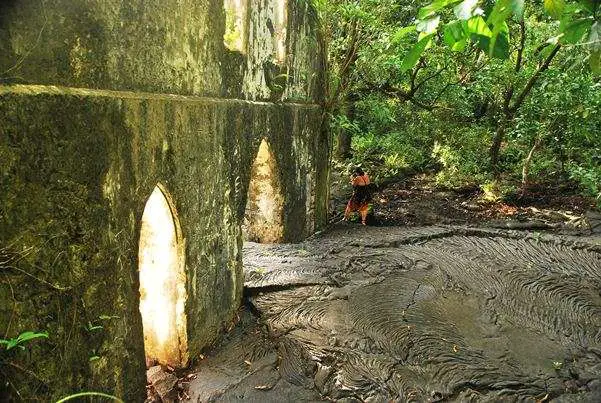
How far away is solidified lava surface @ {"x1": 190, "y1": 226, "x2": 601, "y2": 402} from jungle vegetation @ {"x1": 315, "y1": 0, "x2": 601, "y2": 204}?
3268 millimetres

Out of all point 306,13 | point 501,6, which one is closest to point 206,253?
point 501,6

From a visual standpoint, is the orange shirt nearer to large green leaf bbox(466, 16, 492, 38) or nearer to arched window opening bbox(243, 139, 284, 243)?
arched window opening bbox(243, 139, 284, 243)

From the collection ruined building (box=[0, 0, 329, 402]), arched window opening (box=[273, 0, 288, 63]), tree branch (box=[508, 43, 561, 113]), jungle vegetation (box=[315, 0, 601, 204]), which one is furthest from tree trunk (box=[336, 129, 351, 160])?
ruined building (box=[0, 0, 329, 402])

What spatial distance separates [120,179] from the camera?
3.78m

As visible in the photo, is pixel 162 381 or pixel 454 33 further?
pixel 162 381

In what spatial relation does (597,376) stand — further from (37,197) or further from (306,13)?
(306,13)

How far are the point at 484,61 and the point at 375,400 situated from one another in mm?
11589

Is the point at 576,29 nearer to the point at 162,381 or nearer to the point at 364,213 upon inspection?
the point at 162,381

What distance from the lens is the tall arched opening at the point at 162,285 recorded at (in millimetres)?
4816

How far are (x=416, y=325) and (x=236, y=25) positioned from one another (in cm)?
468

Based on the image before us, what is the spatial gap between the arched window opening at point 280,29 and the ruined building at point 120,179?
2.09 ft

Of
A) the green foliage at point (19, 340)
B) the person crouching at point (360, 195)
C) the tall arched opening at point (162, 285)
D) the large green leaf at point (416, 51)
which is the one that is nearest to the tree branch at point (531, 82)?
the person crouching at point (360, 195)

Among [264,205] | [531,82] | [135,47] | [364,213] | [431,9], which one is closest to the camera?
[431,9]

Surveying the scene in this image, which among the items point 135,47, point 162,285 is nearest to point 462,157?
point 162,285
